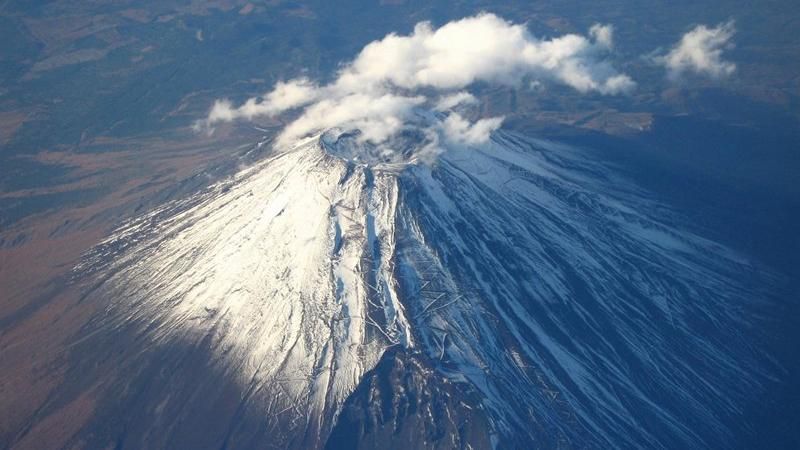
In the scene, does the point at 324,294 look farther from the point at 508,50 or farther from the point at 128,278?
the point at 508,50

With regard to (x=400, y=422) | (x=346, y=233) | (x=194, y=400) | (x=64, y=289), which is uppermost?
(x=346, y=233)

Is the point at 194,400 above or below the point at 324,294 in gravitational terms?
below

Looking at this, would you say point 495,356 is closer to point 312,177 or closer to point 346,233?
point 346,233

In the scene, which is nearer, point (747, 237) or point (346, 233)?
point (346, 233)

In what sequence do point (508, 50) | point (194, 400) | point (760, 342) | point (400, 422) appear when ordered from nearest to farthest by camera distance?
point (400, 422)
point (194, 400)
point (760, 342)
point (508, 50)

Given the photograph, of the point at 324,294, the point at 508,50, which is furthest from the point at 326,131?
the point at 508,50

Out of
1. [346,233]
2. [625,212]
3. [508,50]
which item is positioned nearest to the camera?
[346,233]
